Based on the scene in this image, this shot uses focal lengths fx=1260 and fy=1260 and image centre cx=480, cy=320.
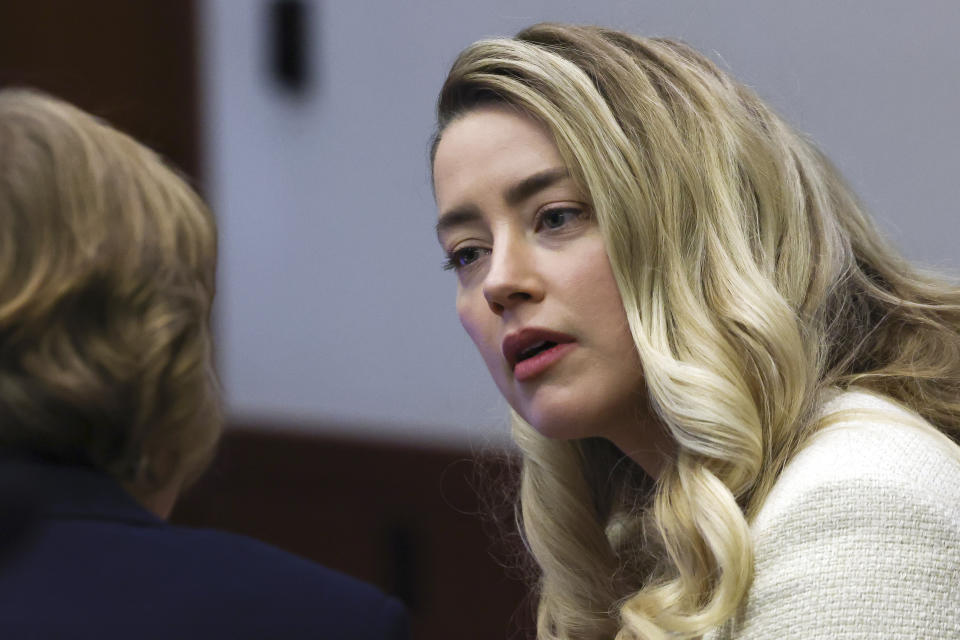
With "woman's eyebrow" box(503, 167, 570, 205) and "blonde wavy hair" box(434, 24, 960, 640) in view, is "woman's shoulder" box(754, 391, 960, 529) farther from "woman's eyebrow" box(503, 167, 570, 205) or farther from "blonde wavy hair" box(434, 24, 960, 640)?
"woman's eyebrow" box(503, 167, 570, 205)

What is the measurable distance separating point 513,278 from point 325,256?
3.03 metres

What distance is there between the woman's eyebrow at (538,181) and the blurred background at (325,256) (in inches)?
88.3

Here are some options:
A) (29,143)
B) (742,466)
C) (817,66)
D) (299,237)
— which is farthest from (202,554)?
(299,237)

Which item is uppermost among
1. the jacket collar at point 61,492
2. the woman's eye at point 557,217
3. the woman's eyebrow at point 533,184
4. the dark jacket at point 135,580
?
the woman's eyebrow at point 533,184

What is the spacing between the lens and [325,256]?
4.73m

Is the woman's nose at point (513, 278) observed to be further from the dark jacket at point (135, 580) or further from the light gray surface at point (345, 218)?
the light gray surface at point (345, 218)

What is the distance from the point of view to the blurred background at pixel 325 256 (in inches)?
171

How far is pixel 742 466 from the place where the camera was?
1.62 meters

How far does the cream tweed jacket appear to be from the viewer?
55.9 inches

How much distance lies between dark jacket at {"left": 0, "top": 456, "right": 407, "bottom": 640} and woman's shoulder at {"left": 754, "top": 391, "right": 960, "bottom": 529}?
0.53 metres

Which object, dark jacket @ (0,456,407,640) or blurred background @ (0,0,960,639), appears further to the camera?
blurred background @ (0,0,960,639)

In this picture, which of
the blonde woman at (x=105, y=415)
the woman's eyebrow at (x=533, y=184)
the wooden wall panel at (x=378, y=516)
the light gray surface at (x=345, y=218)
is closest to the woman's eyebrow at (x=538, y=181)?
the woman's eyebrow at (x=533, y=184)

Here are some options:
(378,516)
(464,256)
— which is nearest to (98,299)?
(464,256)

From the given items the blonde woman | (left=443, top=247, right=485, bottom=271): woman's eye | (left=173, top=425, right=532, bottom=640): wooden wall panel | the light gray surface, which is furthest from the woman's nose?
(left=173, top=425, right=532, bottom=640): wooden wall panel
